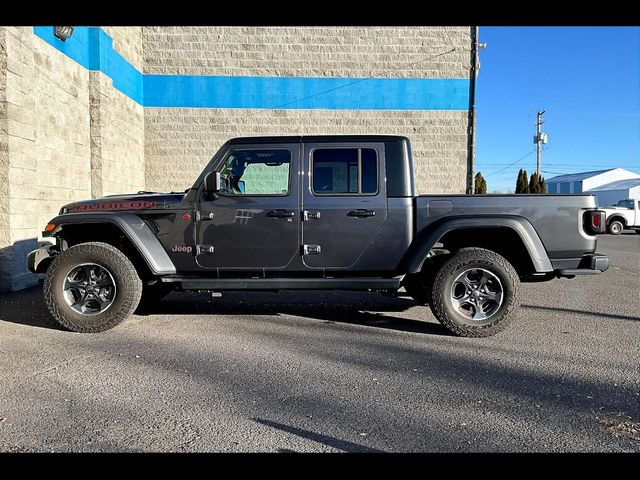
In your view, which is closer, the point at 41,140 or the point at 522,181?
the point at 41,140

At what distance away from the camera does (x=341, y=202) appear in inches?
184

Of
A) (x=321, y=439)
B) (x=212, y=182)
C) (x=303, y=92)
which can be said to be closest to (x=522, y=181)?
(x=303, y=92)

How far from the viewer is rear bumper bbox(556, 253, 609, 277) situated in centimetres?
447

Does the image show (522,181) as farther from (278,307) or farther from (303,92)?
(278,307)

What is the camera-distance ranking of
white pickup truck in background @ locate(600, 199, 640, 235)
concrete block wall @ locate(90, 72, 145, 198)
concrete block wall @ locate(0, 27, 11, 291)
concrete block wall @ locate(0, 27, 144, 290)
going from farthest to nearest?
1. white pickup truck in background @ locate(600, 199, 640, 235)
2. concrete block wall @ locate(90, 72, 145, 198)
3. concrete block wall @ locate(0, 27, 144, 290)
4. concrete block wall @ locate(0, 27, 11, 291)

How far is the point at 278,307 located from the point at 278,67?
30.1 feet

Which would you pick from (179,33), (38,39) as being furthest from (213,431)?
(179,33)

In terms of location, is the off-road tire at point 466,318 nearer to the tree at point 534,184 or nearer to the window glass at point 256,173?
the window glass at point 256,173

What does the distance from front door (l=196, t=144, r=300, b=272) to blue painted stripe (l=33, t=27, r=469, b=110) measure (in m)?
8.82

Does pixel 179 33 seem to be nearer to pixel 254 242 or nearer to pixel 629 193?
pixel 254 242

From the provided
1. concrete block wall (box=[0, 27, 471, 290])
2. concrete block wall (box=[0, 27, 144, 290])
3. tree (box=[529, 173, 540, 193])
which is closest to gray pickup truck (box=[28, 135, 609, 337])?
concrete block wall (box=[0, 27, 144, 290])

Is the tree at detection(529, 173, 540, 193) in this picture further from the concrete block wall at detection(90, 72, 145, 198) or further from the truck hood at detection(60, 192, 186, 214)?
the truck hood at detection(60, 192, 186, 214)

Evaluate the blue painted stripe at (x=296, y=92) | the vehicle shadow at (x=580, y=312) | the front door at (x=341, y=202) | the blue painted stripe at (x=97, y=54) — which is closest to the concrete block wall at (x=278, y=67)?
the blue painted stripe at (x=296, y=92)
